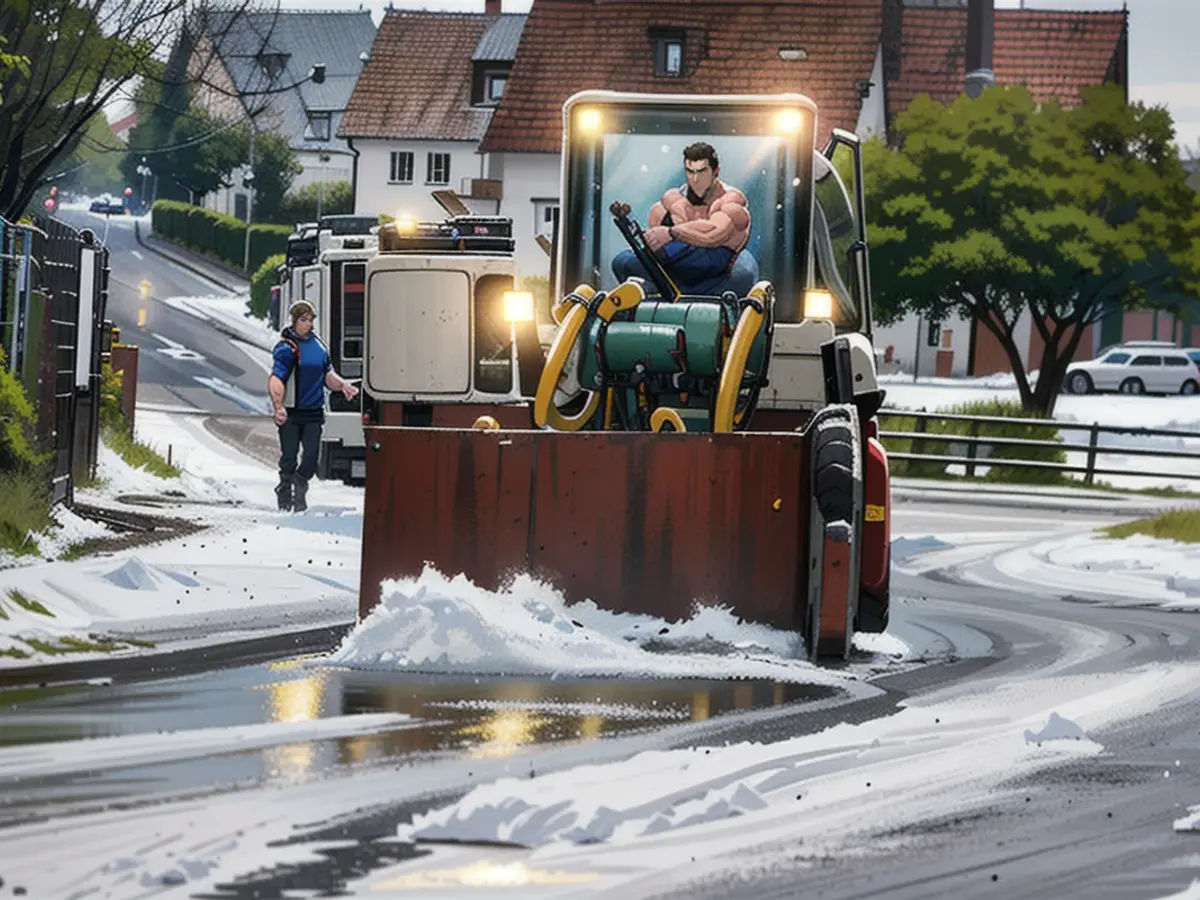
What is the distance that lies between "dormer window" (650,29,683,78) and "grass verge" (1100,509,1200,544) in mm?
46466

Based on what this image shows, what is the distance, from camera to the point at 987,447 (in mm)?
38406

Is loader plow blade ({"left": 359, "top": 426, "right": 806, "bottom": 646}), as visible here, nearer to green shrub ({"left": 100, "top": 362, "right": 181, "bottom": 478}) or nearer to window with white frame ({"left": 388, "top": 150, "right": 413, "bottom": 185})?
green shrub ({"left": 100, "top": 362, "right": 181, "bottom": 478})

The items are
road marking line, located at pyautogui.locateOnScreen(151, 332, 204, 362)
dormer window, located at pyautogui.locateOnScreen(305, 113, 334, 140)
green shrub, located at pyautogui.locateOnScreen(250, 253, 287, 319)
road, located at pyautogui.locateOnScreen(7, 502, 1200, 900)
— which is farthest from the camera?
dormer window, located at pyautogui.locateOnScreen(305, 113, 334, 140)

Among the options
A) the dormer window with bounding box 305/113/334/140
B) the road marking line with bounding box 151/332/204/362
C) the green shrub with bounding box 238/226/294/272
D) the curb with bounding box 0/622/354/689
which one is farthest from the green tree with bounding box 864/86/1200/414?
the dormer window with bounding box 305/113/334/140

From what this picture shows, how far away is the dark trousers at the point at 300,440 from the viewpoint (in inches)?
818

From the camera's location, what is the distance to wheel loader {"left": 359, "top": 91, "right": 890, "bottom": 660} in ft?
38.7

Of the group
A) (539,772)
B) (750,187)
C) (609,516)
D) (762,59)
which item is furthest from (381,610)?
(762,59)

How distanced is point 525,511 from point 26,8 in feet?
11.7

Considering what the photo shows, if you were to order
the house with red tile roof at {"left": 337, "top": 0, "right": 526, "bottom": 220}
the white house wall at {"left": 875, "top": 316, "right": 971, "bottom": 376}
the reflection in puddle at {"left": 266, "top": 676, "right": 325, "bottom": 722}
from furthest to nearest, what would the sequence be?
the house with red tile roof at {"left": 337, "top": 0, "right": 526, "bottom": 220}, the white house wall at {"left": 875, "top": 316, "right": 971, "bottom": 376}, the reflection in puddle at {"left": 266, "top": 676, "right": 325, "bottom": 722}

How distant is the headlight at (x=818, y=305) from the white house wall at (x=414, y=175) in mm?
73232

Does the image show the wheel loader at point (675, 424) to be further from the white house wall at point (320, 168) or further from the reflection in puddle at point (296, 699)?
the white house wall at point (320, 168)

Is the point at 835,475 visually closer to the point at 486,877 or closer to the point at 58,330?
the point at 486,877

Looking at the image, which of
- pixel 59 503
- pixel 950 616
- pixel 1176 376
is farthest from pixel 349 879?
pixel 1176 376

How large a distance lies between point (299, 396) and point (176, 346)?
132 feet
